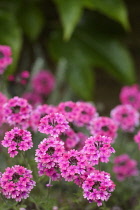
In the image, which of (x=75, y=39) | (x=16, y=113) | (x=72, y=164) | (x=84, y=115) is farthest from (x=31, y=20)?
(x=72, y=164)

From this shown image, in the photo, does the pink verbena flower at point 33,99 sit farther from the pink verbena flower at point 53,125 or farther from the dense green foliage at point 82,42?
the pink verbena flower at point 53,125

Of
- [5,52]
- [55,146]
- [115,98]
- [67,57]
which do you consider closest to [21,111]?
[55,146]

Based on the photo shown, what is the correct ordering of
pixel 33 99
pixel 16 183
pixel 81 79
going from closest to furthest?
pixel 16 183, pixel 33 99, pixel 81 79

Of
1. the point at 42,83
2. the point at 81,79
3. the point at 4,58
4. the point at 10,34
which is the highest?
the point at 10,34

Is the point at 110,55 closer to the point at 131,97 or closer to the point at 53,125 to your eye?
the point at 131,97

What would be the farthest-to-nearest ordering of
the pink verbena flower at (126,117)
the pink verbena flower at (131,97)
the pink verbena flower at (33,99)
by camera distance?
the pink verbena flower at (33,99)
the pink verbena flower at (131,97)
the pink verbena flower at (126,117)

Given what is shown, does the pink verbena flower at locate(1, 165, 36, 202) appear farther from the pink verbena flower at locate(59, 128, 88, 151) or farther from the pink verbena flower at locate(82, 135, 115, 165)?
the pink verbena flower at locate(59, 128, 88, 151)

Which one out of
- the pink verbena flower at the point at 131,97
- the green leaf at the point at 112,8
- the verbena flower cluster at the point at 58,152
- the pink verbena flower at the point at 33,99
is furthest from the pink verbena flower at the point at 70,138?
the green leaf at the point at 112,8
